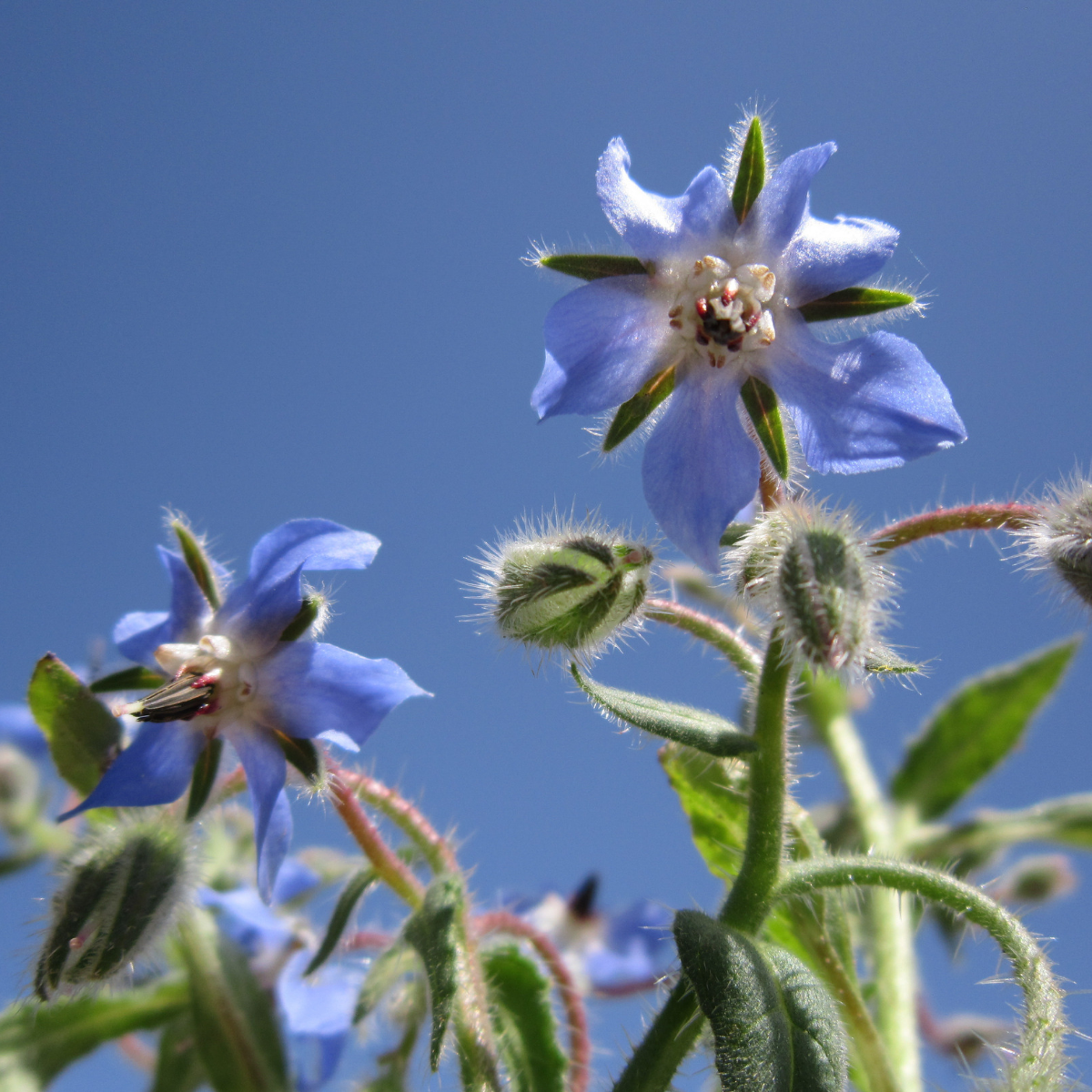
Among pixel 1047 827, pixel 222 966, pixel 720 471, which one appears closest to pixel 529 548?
pixel 720 471

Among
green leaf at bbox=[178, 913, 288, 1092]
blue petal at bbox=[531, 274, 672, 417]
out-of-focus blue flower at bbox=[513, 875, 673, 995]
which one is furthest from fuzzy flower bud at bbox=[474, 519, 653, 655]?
out-of-focus blue flower at bbox=[513, 875, 673, 995]

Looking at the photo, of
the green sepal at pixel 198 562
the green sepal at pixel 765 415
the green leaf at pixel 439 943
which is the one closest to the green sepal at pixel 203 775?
the green sepal at pixel 198 562

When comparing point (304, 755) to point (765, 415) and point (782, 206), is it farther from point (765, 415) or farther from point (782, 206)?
point (782, 206)

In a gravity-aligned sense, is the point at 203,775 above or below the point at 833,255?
below

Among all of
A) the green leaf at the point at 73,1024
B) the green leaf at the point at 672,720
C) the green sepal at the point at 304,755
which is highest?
the green leaf at the point at 672,720

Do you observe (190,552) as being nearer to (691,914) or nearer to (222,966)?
(222,966)

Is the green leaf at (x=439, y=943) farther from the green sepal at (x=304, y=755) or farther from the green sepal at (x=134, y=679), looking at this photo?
the green sepal at (x=134, y=679)

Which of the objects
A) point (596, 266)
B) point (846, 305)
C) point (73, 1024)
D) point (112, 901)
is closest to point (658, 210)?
point (596, 266)
